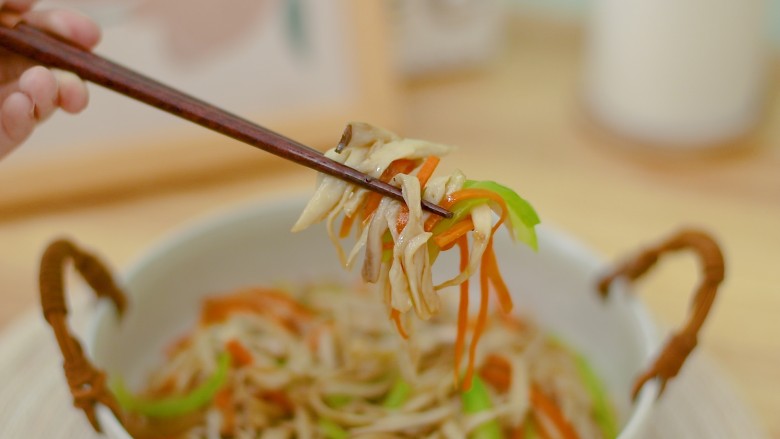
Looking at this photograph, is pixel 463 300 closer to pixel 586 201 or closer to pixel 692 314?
pixel 692 314

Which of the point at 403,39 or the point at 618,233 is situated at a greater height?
the point at 403,39

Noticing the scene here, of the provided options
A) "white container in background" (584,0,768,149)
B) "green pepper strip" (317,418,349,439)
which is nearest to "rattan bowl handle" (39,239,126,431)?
"green pepper strip" (317,418,349,439)

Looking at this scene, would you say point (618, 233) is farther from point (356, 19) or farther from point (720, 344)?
point (356, 19)

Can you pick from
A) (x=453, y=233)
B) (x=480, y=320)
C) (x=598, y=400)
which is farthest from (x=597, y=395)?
(x=453, y=233)

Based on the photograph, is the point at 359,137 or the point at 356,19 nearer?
the point at 359,137

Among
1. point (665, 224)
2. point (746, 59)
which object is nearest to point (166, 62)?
point (665, 224)

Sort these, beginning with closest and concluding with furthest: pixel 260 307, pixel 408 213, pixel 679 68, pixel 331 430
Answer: pixel 408 213 → pixel 331 430 → pixel 260 307 → pixel 679 68
